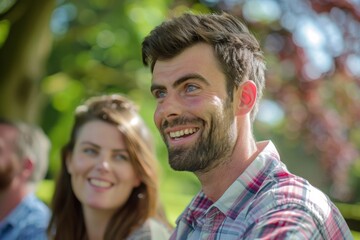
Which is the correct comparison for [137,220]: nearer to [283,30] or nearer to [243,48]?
[243,48]

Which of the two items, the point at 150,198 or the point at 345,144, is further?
the point at 345,144

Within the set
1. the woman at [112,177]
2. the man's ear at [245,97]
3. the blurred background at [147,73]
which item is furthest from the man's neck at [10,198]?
the man's ear at [245,97]

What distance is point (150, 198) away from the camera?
4.06 m

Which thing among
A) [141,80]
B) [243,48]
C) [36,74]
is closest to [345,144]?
[141,80]

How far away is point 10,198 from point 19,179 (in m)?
0.14

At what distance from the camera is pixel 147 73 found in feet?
28.6

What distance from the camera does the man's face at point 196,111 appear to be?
244 centimetres

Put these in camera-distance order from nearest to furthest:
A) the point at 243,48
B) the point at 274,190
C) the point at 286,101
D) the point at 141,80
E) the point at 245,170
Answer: the point at 274,190 → the point at 245,170 → the point at 243,48 → the point at 286,101 → the point at 141,80

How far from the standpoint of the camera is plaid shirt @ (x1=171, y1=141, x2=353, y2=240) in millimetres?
2049

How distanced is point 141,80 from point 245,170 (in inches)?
248

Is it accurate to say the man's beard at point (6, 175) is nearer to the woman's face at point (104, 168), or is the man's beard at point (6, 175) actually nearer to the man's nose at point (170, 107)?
the woman's face at point (104, 168)

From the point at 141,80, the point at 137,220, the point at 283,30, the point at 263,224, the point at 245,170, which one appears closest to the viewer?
the point at 263,224

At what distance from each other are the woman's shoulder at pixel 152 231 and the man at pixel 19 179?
0.94 metres

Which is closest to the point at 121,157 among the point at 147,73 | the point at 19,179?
the point at 19,179
